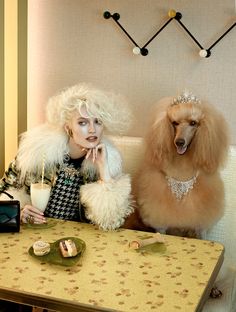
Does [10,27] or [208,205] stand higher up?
[10,27]

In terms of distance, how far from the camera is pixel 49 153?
6.15 ft

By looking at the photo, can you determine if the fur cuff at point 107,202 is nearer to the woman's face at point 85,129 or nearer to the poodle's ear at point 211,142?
the woman's face at point 85,129

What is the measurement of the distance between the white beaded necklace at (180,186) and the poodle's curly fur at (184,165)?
1cm

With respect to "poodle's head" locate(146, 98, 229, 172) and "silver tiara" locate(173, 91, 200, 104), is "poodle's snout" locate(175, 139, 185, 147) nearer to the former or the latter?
"poodle's head" locate(146, 98, 229, 172)

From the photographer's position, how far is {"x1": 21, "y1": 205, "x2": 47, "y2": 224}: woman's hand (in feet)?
5.61

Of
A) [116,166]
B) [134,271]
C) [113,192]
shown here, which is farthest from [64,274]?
[116,166]

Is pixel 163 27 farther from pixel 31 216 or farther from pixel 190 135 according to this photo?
pixel 31 216

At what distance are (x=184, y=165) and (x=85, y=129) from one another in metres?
0.46

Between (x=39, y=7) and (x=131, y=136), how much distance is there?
0.92 m

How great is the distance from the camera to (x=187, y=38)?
2.20 meters

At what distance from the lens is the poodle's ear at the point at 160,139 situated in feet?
6.04

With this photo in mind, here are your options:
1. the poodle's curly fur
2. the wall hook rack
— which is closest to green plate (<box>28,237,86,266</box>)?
the poodle's curly fur

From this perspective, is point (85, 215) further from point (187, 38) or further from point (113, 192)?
point (187, 38)

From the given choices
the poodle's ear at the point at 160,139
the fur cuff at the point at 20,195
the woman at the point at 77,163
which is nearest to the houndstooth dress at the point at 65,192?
the woman at the point at 77,163
